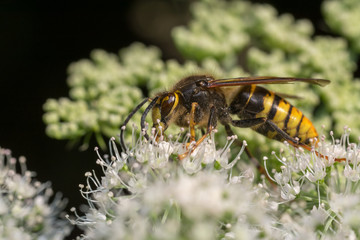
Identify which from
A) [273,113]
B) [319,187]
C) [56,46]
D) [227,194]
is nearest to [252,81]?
[273,113]

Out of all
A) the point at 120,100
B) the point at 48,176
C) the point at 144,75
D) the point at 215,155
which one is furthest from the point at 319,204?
the point at 48,176

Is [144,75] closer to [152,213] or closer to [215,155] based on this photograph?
[215,155]

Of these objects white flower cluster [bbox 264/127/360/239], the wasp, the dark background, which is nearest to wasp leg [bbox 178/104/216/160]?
the wasp

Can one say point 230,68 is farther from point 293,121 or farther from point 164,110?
point 164,110

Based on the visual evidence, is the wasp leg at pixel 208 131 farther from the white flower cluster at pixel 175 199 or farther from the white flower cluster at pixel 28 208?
the white flower cluster at pixel 28 208

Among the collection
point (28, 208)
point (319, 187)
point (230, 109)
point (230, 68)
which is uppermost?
point (230, 68)

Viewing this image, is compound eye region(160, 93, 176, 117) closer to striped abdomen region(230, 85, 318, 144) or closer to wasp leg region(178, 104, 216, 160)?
wasp leg region(178, 104, 216, 160)

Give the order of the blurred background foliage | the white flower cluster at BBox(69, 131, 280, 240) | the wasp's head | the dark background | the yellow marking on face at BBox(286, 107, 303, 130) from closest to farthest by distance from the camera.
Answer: the white flower cluster at BBox(69, 131, 280, 240)
the wasp's head
the yellow marking on face at BBox(286, 107, 303, 130)
the blurred background foliage
the dark background
